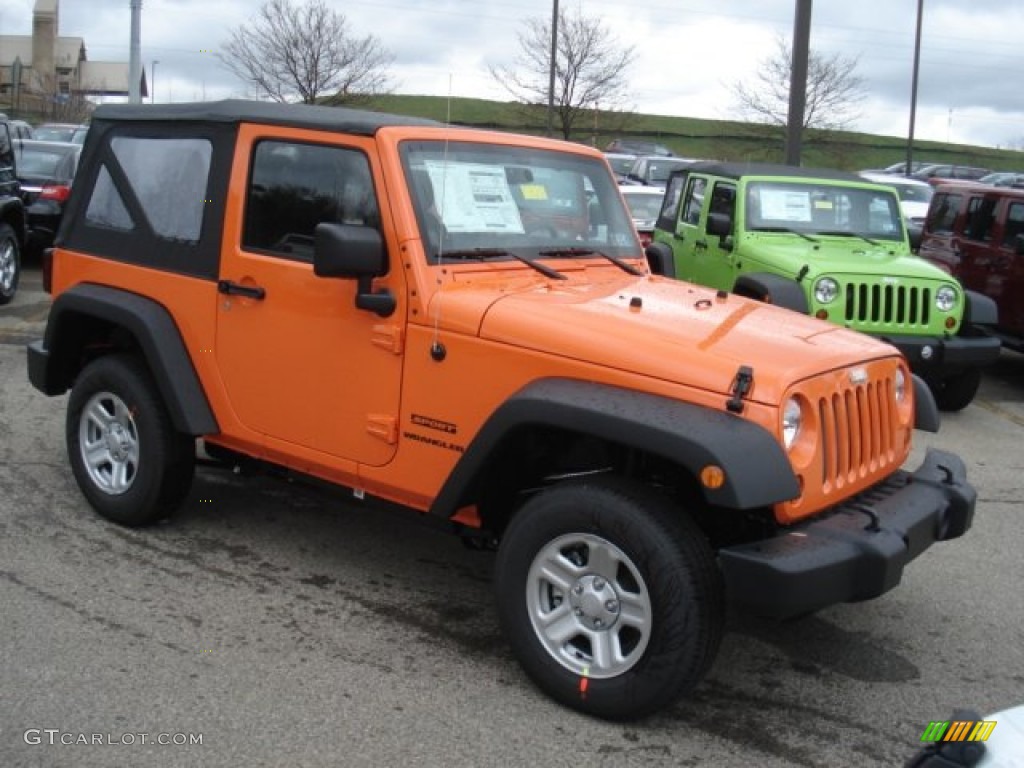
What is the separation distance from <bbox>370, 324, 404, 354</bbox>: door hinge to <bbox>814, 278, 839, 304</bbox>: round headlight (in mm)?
5047

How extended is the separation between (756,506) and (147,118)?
3.42 meters

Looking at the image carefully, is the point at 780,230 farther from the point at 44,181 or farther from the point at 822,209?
the point at 44,181

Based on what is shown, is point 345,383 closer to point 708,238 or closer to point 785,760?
point 785,760

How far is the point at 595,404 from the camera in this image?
11.5 ft

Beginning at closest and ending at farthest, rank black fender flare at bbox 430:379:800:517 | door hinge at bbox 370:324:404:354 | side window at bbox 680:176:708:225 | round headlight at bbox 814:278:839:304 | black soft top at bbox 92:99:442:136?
black fender flare at bbox 430:379:800:517, door hinge at bbox 370:324:404:354, black soft top at bbox 92:99:442:136, round headlight at bbox 814:278:839:304, side window at bbox 680:176:708:225

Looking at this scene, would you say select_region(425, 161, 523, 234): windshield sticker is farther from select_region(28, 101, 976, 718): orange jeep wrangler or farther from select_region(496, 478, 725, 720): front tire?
select_region(496, 478, 725, 720): front tire

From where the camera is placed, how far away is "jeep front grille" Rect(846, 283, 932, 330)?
8.45 meters

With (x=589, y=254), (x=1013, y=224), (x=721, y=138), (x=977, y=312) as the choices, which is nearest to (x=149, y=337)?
(x=589, y=254)

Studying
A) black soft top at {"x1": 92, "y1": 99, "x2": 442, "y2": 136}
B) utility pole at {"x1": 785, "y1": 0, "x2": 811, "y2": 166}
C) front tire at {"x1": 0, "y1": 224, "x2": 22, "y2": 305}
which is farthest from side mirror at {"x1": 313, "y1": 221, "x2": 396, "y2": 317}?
utility pole at {"x1": 785, "y1": 0, "x2": 811, "y2": 166}

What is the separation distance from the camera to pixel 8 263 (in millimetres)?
11188

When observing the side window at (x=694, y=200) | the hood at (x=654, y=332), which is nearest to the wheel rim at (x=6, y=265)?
the side window at (x=694, y=200)

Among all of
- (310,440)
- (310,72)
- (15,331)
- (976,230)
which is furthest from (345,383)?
(310,72)

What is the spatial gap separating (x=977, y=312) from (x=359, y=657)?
656 cm

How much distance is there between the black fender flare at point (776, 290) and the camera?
26.2ft
